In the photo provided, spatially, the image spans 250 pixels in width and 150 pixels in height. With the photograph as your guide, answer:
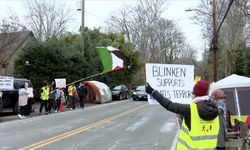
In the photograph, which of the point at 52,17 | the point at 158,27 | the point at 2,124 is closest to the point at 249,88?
the point at 2,124

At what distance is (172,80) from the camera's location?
294 inches

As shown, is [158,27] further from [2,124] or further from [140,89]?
[2,124]

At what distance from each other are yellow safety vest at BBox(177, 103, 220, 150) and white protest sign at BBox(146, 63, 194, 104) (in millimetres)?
1548

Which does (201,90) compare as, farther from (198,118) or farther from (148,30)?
(148,30)

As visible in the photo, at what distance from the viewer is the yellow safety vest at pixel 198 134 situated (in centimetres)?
558

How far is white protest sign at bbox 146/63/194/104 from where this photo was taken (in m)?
7.18

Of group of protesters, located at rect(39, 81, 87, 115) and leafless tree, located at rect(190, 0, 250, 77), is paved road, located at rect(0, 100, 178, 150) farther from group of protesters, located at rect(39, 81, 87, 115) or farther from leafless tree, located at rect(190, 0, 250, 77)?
leafless tree, located at rect(190, 0, 250, 77)

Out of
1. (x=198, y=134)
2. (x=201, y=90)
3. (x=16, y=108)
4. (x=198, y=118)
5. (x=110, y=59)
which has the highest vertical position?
(x=110, y=59)

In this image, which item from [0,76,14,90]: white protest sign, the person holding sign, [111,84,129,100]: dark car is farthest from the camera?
[111,84,129,100]: dark car

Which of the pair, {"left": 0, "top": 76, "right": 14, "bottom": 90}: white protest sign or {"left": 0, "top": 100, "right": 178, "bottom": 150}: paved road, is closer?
{"left": 0, "top": 100, "right": 178, "bottom": 150}: paved road

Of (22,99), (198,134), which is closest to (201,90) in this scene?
(198,134)

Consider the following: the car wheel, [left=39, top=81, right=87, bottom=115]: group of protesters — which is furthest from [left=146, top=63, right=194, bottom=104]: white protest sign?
[left=39, top=81, right=87, bottom=115]: group of protesters

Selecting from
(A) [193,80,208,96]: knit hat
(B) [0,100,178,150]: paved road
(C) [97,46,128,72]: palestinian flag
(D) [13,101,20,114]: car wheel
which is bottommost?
(B) [0,100,178,150]: paved road

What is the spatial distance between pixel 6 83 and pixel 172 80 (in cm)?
1538
